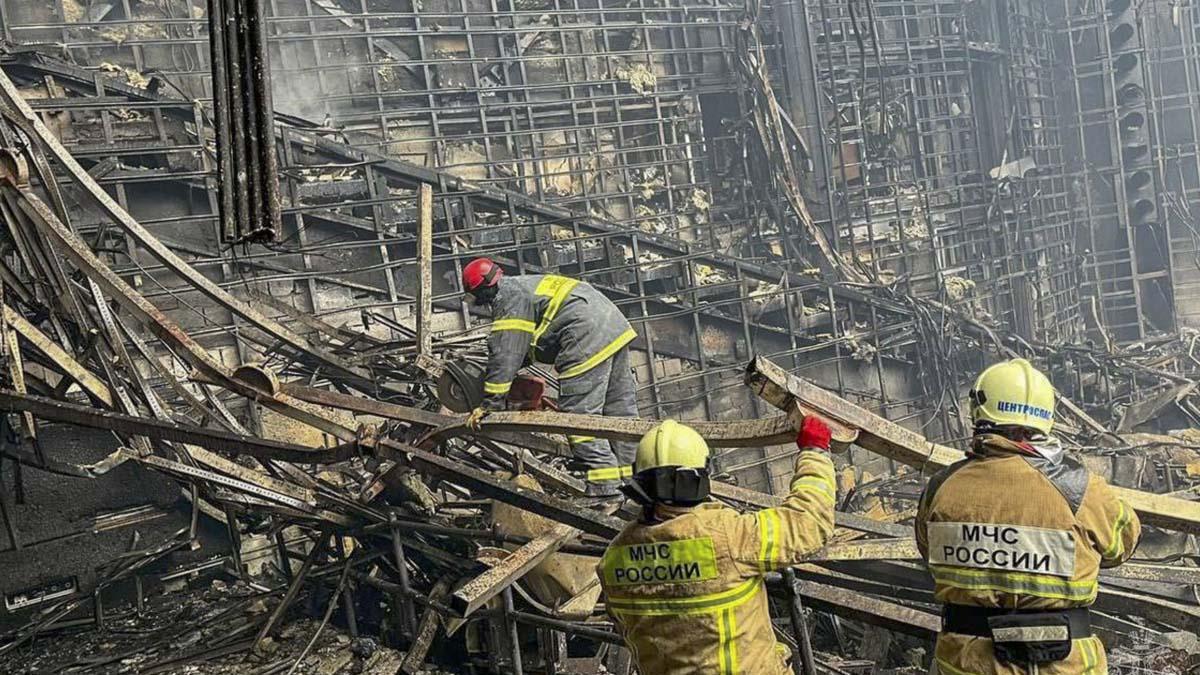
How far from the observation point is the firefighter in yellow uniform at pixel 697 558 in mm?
3158

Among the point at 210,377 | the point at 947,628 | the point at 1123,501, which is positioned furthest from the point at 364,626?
the point at 1123,501

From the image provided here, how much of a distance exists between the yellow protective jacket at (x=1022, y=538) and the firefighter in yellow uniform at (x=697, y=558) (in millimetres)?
444

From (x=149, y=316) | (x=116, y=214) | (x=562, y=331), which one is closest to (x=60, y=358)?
(x=149, y=316)

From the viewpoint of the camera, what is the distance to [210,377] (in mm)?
5516

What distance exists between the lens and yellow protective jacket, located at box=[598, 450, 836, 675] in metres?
3.16

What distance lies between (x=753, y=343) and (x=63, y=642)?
8.23 metres

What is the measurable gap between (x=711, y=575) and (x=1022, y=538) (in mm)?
960

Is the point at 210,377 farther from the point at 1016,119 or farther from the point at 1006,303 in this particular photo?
the point at 1016,119

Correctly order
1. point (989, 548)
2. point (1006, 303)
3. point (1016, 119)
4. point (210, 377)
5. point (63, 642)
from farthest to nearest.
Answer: point (1016, 119), point (1006, 303), point (63, 642), point (210, 377), point (989, 548)

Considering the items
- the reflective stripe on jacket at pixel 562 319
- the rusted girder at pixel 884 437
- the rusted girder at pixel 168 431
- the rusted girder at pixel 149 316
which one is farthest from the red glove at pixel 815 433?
the reflective stripe on jacket at pixel 562 319

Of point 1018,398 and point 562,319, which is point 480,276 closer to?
point 562,319

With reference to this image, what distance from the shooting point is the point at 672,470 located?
3.20 metres

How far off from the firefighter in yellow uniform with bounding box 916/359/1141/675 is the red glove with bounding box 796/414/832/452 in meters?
0.44

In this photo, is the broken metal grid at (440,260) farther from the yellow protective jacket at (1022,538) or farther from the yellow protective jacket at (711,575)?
the yellow protective jacket at (1022,538)
